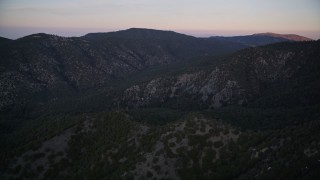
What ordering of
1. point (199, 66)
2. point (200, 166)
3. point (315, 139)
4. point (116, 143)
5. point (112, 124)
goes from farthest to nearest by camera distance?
point (199, 66), point (112, 124), point (116, 143), point (200, 166), point (315, 139)

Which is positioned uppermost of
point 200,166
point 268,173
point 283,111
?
point 268,173

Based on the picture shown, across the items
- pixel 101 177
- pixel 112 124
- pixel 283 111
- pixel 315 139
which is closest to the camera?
pixel 315 139

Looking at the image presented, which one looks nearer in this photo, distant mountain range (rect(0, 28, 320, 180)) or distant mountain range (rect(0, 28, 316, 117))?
distant mountain range (rect(0, 28, 320, 180))

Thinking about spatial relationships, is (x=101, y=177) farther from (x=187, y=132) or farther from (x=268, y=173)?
(x=268, y=173)

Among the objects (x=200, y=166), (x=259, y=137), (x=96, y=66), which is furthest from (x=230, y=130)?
(x=96, y=66)

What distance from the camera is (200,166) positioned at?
132ft

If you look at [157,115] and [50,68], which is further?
[50,68]

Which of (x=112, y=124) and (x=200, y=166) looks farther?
(x=112, y=124)

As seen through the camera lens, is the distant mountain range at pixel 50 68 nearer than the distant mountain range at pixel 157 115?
No

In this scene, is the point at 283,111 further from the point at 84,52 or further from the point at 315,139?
the point at 84,52

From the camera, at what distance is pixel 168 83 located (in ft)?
440

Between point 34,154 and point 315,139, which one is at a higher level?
point 315,139

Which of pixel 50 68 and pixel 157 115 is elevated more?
pixel 50 68

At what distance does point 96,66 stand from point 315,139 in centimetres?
15438
